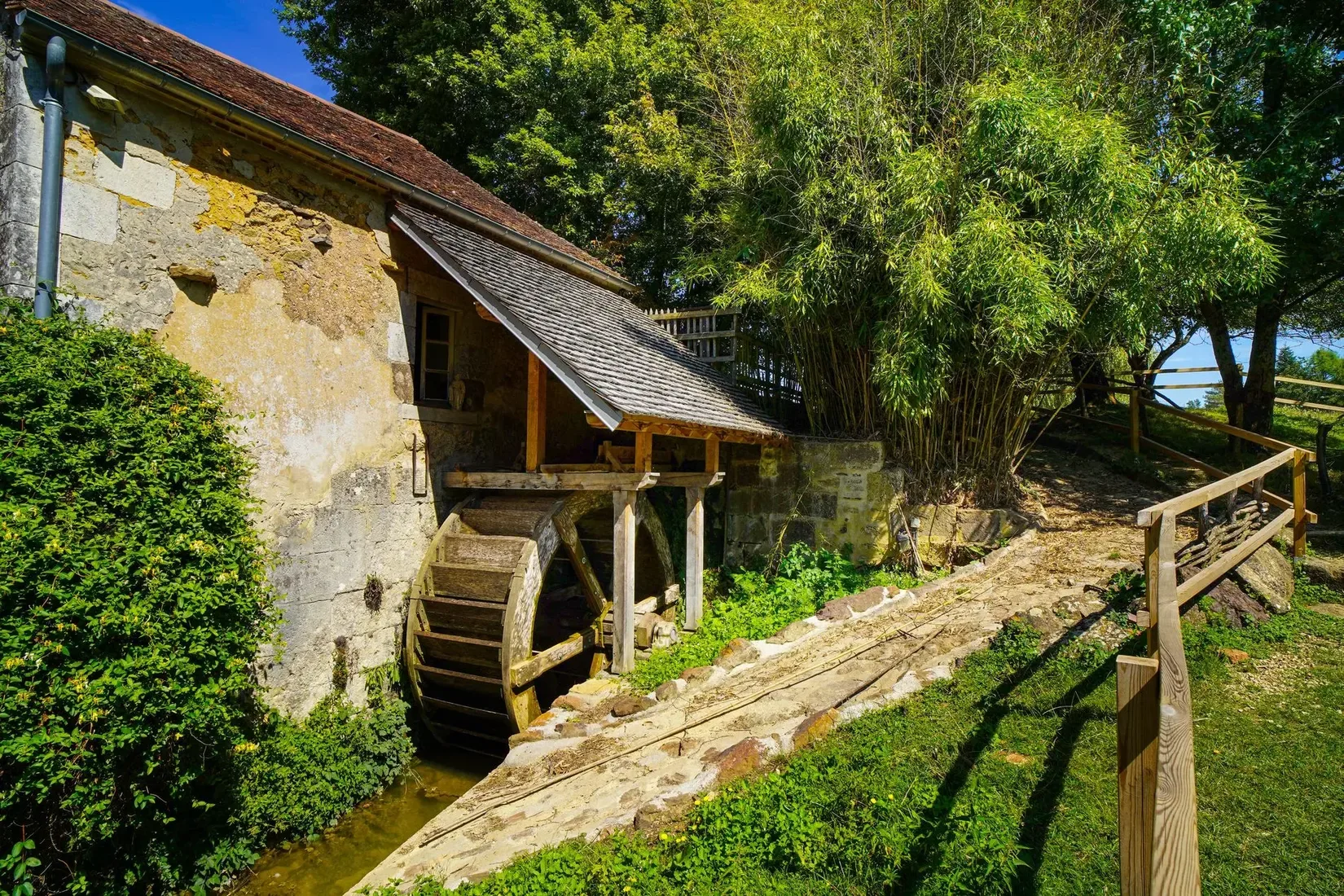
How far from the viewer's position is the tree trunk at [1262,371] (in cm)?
854

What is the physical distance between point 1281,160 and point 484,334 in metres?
8.60

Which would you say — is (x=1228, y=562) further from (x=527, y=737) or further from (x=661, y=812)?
(x=527, y=737)

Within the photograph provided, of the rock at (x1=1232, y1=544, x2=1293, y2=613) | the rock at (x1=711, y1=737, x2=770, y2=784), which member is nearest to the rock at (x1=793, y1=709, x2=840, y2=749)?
the rock at (x1=711, y1=737, x2=770, y2=784)

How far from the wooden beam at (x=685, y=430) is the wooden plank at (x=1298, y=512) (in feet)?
14.0

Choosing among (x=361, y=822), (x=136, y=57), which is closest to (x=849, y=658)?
(x=361, y=822)

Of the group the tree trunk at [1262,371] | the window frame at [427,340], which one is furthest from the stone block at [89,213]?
the tree trunk at [1262,371]

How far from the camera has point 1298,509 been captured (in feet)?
16.8

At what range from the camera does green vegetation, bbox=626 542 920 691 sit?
5680 mm

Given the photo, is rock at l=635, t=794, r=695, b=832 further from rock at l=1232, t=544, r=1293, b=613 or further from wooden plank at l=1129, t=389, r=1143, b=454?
wooden plank at l=1129, t=389, r=1143, b=454

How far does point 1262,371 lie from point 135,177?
1228cm

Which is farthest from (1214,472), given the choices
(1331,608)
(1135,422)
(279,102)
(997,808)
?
(279,102)

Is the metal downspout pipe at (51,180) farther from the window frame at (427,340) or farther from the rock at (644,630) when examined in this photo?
the rock at (644,630)

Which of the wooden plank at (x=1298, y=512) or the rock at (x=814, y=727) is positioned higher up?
the wooden plank at (x=1298, y=512)

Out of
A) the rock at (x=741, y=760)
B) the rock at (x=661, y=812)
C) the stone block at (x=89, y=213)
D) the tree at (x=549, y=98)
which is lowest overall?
the rock at (x=661, y=812)
